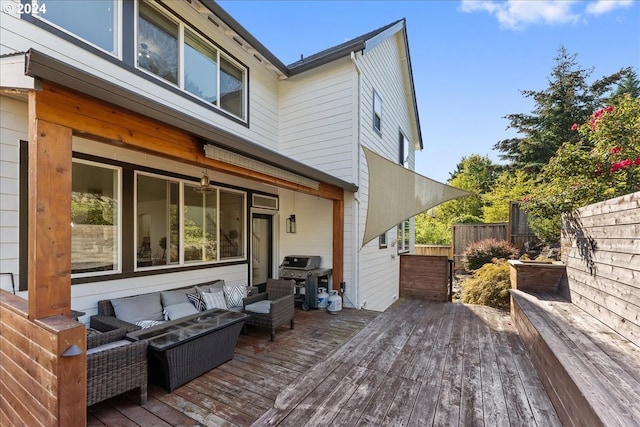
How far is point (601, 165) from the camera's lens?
4.57m

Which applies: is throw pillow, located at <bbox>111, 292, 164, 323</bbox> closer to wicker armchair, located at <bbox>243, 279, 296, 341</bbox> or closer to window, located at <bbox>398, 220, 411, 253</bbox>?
wicker armchair, located at <bbox>243, 279, 296, 341</bbox>

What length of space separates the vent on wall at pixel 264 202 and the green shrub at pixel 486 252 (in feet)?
23.6

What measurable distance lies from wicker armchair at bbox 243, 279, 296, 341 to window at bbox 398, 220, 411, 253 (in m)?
5.28

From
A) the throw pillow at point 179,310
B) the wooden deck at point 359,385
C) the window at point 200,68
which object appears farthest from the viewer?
the window at point 200,68

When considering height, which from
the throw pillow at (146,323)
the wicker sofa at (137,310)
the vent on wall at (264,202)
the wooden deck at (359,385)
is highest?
the vent on wall at (264,202)

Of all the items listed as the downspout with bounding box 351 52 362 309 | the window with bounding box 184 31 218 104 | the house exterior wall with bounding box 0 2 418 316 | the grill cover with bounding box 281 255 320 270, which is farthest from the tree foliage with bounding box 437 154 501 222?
the window with bounding box 184 31 218 104

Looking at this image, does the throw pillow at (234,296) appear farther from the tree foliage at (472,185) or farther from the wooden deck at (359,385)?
the tree foliage at (472,185)

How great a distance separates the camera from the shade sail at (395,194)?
5.17 metres

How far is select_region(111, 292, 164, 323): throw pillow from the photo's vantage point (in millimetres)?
3627

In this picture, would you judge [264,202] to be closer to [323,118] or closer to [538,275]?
[323,118]

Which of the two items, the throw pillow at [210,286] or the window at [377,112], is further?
the window at [377,112]

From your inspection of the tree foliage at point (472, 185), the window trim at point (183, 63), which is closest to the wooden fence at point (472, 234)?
the tree foliage at point (472, 185)

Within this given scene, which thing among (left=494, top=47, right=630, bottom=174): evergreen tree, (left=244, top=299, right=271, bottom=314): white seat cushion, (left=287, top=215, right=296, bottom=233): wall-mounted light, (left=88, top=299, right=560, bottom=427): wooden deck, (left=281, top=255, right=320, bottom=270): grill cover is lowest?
(left=88, top=299, right=560, bottom=427): wooden deck

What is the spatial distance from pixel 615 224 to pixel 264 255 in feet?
19.2
